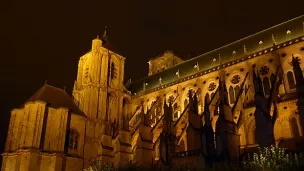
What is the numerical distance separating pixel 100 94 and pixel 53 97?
6.23 meters

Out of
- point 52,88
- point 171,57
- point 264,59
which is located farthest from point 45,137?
point 171,57

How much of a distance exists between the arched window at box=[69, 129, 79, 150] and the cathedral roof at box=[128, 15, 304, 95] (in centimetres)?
1235

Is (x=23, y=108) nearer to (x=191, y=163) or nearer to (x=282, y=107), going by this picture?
(x=191, y=163)

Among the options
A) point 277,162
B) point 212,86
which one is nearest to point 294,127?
point 277,162

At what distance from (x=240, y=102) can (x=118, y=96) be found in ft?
48.2

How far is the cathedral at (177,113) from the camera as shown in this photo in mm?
19688

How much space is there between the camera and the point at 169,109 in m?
24.8

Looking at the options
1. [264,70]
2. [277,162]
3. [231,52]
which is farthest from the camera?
[231,52]

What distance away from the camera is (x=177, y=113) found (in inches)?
1230

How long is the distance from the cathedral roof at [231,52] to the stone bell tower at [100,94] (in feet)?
15.4

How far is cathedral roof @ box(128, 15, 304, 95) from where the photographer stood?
27.3 m

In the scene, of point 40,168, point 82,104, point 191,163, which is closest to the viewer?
point 191,163

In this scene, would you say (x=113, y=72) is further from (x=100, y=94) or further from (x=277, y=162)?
(x=277, y=162)

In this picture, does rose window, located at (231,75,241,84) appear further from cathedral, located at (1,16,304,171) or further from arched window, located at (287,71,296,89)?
arched window, located at (287,71,296,89)
